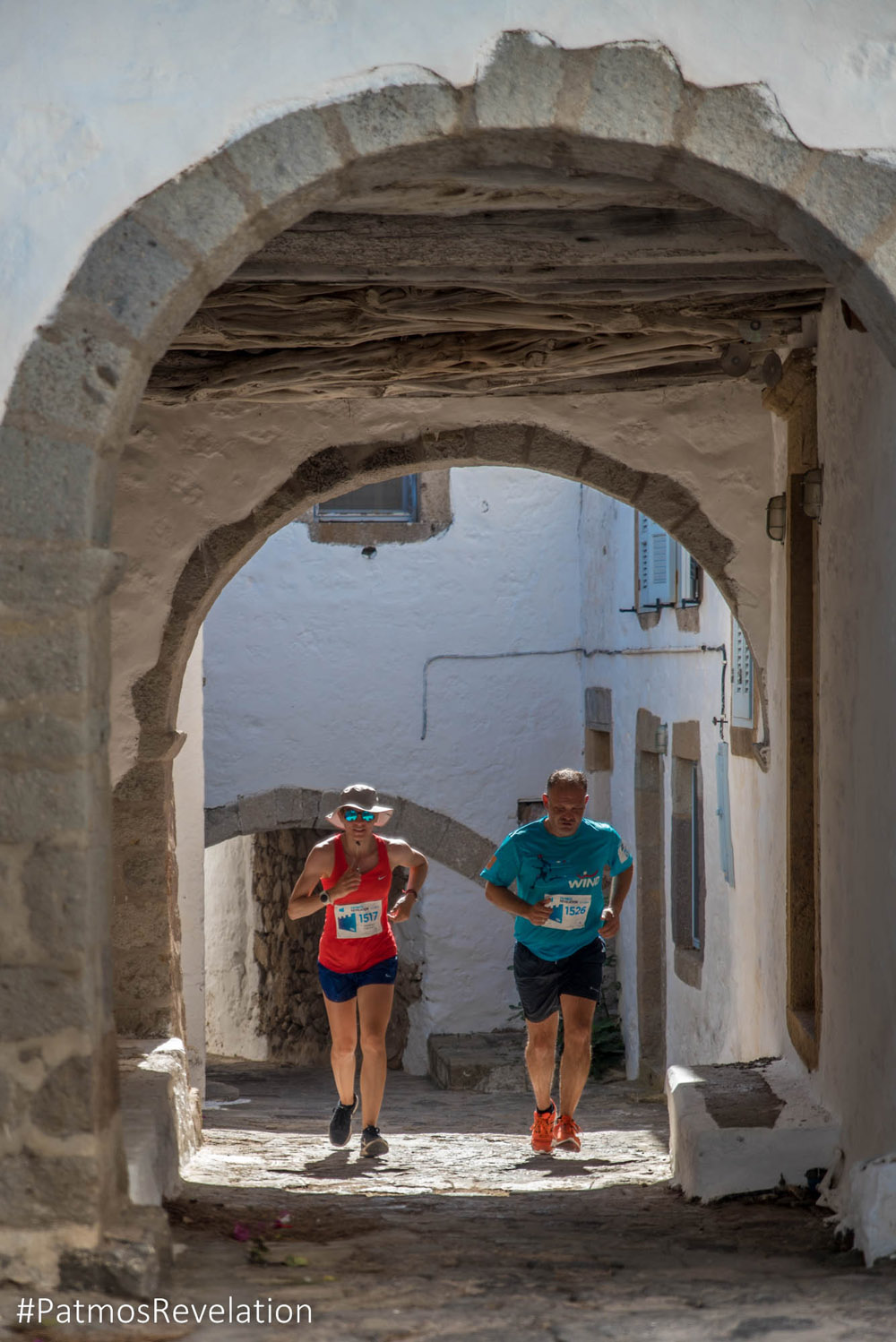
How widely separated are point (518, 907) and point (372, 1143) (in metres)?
1.28

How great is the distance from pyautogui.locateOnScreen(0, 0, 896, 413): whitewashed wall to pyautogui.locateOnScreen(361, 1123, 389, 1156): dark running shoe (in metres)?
3.95

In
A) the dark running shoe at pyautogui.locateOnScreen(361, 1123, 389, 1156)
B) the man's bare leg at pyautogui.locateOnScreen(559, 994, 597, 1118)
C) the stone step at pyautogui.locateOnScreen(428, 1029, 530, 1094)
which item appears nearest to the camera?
the man's bare leg at pyautogui.locateOnScreen(559, 994, 597, 1118)

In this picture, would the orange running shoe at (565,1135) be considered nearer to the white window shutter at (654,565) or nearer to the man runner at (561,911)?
the man runner at (561,911)

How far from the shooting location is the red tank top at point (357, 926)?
19.5 ft

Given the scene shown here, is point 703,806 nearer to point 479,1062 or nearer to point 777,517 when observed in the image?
point 777,517

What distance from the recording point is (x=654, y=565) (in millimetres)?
9547

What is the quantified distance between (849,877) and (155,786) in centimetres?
288

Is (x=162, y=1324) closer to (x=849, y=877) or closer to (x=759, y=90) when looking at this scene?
(x=849, y=877)

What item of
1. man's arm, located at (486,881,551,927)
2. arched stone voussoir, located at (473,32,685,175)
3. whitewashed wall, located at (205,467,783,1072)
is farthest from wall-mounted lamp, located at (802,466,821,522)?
whitewashed wall, located at (205,467,783,1072)

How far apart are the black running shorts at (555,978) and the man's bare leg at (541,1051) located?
7 cm

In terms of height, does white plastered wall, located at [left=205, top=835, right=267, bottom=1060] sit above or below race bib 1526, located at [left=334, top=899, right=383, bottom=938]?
below

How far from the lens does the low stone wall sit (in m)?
13.4

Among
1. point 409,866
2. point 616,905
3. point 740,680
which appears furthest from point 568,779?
point 740,680

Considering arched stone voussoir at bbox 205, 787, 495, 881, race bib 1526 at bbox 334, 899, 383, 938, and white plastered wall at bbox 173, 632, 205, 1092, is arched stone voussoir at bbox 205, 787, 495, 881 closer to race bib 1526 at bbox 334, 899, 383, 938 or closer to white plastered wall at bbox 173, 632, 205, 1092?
white plastered wall at bbox 173, 632, 205, 1092
